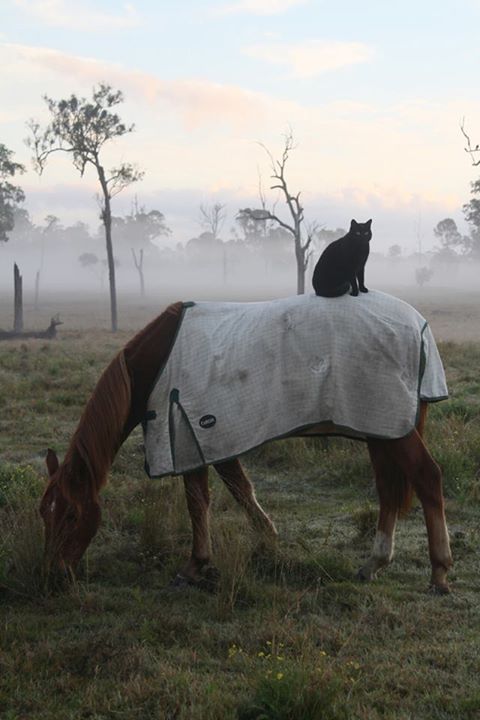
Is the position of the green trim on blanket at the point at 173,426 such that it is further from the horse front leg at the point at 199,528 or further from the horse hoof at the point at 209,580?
the horse hoof at the point at 209,580

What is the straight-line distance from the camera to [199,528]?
450 centimetres

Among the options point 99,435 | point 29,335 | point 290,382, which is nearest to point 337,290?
point 290,382

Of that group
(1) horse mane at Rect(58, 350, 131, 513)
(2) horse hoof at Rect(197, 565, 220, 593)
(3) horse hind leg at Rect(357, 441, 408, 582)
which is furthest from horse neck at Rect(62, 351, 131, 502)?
(3) horse hind leg at Rect(357, 441, 408, 582)

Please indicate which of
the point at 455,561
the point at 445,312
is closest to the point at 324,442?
the point at 455,561

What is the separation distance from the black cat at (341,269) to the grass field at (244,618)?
5.25 feet

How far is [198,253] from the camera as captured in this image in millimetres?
152000

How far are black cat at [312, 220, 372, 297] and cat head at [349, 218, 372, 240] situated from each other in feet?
0.13

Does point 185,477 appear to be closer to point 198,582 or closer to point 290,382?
point 198,582

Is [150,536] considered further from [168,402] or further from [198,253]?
[198,253]

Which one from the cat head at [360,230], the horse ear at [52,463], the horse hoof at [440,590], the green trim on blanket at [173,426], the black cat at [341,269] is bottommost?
the horse hoof at [440,590]

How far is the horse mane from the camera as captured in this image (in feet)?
13.6

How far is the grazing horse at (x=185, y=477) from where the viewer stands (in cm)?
411

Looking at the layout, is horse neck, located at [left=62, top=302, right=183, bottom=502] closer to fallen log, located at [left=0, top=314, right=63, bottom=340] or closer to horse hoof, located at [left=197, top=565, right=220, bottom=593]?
horse hoof, located at [left=197, top=565, right=220, bottom=593]

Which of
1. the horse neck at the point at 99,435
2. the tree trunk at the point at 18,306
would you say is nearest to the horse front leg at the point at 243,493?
the horse neck at the point at 99,435
